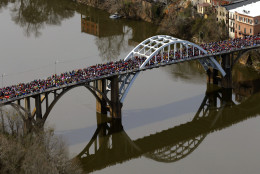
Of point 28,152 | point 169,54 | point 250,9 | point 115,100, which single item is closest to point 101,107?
point 115,100

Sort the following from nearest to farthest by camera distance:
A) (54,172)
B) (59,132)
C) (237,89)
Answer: (54,172)
(59,132)
(237,89)

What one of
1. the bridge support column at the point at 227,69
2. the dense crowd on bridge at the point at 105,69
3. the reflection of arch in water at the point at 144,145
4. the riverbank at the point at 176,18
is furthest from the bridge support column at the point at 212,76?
the reflection of arch in water at the point at 144,145

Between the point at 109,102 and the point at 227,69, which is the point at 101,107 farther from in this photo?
the point at 227,69

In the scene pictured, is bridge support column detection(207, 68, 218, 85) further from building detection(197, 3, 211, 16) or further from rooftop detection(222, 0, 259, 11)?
building detection(197, 3, 211, 16)

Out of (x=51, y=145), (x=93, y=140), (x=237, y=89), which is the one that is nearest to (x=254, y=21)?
(x=237, y=89)

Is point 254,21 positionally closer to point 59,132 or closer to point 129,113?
point 129,113

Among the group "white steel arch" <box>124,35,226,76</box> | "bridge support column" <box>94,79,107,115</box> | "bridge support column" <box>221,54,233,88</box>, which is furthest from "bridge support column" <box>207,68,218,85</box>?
"bridge support column" <box>94,79,107,115</box>

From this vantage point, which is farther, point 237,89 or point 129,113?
point 237,89
